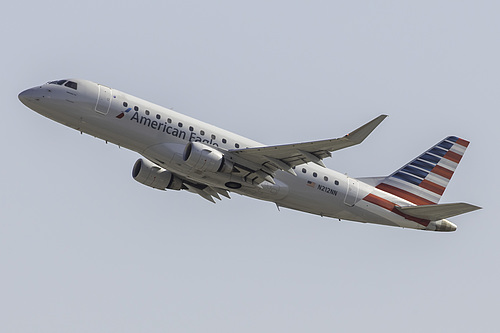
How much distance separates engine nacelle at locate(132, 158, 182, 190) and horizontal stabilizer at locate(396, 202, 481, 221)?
534 inches

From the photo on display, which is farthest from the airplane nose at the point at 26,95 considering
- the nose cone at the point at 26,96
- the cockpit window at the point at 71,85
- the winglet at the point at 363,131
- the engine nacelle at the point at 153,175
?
the winglet at the point at 363,131

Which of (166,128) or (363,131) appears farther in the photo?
(166,128)

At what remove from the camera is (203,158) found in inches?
1732

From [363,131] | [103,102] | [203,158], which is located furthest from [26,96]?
[363,131]

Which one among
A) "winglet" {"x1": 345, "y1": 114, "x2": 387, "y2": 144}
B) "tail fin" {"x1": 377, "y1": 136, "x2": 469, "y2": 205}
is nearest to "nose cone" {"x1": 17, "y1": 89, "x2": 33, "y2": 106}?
"winglet" {"x1": 345, "y1": 114, "x2": 387, "y2": 144}

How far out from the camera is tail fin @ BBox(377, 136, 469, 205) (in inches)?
2078

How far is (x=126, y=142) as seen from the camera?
44719 mm

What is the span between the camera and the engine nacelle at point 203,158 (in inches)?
1726

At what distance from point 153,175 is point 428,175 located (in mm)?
17541

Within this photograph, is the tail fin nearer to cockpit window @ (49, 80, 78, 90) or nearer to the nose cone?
cockpit window @ (49, 80, 78, 90)

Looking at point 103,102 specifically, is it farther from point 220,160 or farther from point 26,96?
point 220,160

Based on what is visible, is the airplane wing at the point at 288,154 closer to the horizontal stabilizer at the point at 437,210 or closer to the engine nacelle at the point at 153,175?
the engine nacelle at the point at 153,175

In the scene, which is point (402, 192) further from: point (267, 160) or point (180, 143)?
point (180, 143)

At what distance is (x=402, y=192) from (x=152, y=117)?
55.8 ft
